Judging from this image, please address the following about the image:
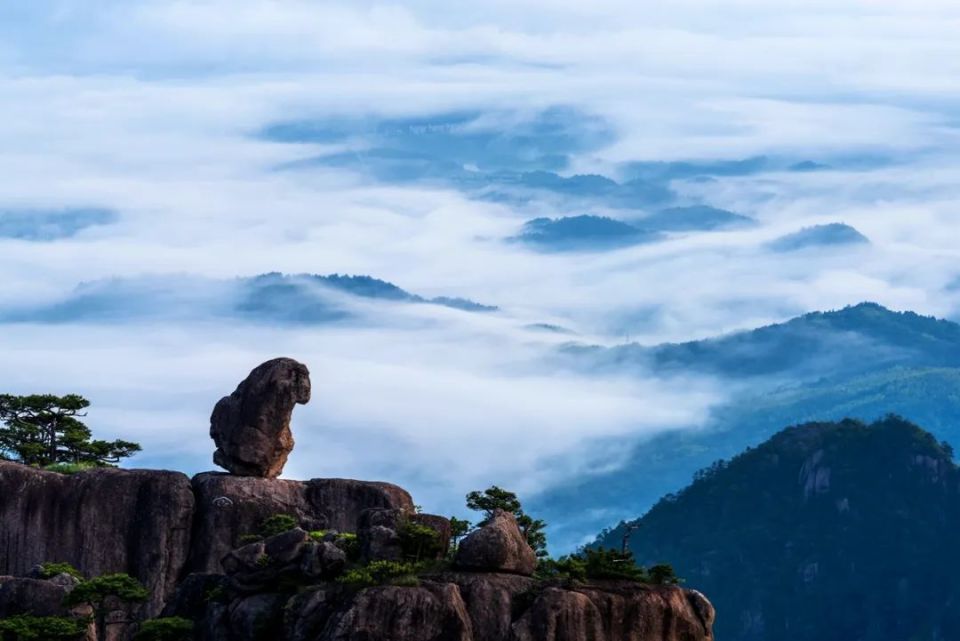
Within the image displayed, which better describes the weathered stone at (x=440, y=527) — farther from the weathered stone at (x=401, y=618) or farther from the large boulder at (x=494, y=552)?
the weathered stone at (x=401, y=618)

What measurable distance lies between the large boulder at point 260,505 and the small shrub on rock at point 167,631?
58.9ft

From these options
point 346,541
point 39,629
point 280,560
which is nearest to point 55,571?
point 39,629

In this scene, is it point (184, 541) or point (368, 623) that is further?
point (184, 541)

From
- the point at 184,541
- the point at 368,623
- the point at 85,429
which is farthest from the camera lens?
the point at 85,429

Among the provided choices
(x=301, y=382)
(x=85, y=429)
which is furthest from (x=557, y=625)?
(x=85, y=429)

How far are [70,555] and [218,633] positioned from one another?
2412cm

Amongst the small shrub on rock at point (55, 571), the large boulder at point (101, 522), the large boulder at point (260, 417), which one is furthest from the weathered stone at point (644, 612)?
the large boulder at point (101, 522)

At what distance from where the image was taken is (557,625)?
109312mm

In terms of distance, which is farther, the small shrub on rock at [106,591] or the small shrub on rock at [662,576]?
the small shrub on rock at [106,591]

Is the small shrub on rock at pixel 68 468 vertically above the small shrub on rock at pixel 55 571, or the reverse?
the small shrub on rock at pixel 68 468

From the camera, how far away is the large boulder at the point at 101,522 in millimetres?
136125

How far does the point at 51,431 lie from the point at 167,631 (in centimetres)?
3909

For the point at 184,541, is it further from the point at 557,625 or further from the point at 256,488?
the point at 557,625

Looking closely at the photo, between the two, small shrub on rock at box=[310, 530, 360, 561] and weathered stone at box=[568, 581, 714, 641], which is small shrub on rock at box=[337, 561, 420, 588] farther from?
weathered stone at box=[568, 581, 714, 641]
